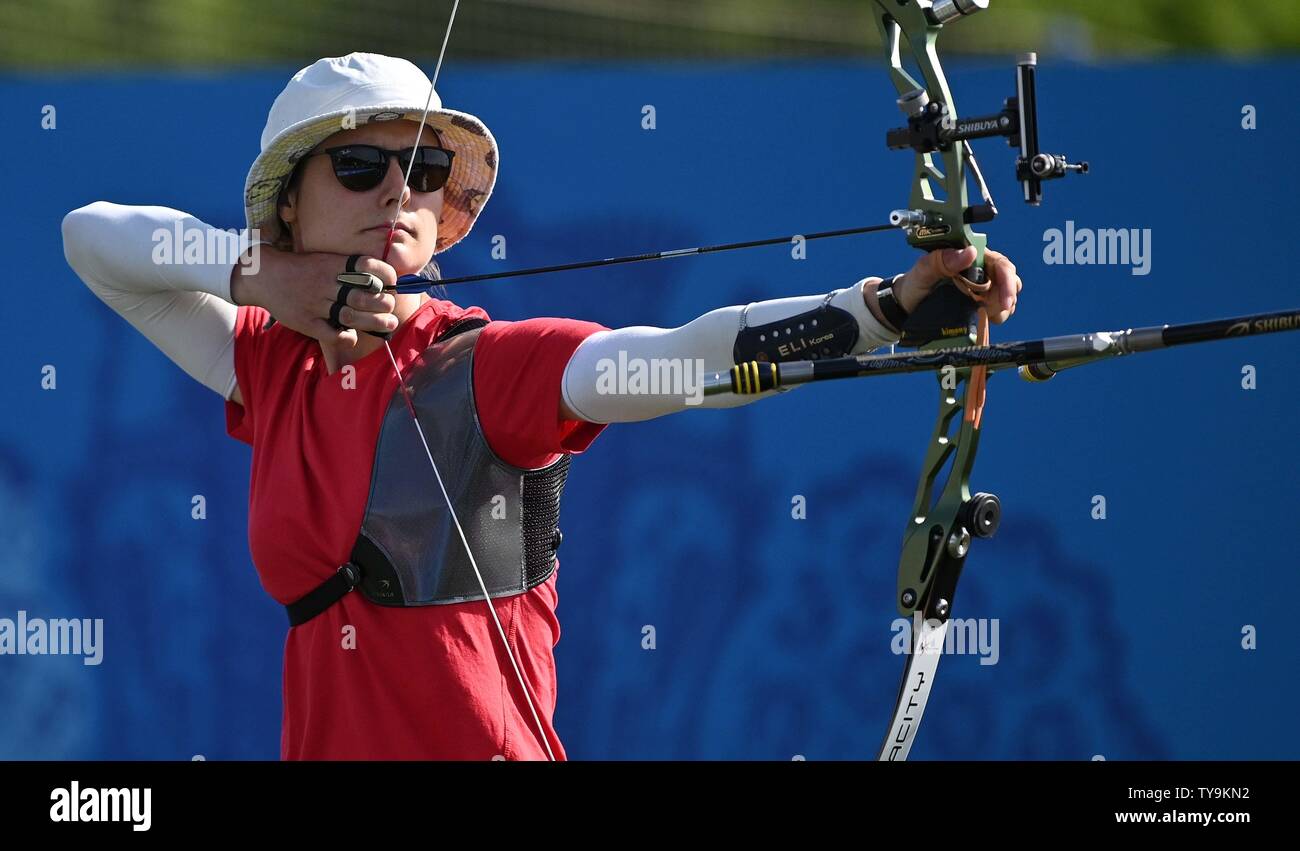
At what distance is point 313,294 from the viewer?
7.59 feet

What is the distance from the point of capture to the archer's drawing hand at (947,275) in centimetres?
200

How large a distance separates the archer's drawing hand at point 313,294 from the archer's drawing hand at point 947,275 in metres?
0.68

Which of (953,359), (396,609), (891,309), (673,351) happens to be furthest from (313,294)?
(953,359)

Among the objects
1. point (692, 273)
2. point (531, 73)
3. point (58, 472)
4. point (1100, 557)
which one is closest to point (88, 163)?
point (58, 472)

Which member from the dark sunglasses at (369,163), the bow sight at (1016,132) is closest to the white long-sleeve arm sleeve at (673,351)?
the bow sight at (1016,132)

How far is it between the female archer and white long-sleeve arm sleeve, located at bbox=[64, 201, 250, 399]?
6 cm

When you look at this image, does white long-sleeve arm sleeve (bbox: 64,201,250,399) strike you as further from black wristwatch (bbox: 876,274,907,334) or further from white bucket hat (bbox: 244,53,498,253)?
black wristwatch (bbox: 876,274,907,334)

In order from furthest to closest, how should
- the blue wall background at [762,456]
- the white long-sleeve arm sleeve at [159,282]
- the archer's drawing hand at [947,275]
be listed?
the blue wall background at [762,456], the white long-sleeve arm sleeve at [159,282], the archer's drawing hand at [947,275]

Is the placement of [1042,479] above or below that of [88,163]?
below

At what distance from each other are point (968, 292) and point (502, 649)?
0.74m

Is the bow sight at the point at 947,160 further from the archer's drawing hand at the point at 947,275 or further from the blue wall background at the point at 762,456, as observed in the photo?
the blue wall background at the point at 762,456

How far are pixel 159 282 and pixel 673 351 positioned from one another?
91cm
